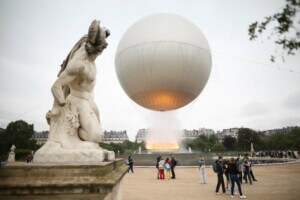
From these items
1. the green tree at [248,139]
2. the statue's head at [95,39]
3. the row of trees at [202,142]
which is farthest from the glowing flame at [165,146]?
A: the green tree at [248,139]

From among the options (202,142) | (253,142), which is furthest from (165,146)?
(253,142)

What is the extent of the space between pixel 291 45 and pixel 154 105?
2906 cm

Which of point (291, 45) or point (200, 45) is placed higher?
point (200, 45)

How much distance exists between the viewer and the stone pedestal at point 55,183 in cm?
255

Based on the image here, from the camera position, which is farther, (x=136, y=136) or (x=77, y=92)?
(x=136, y=136)

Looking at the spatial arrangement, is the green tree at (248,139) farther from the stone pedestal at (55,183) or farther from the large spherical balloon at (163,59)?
the stone pedestal at (55,183)

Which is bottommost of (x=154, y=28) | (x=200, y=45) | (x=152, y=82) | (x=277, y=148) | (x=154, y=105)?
(x=277, y=148)

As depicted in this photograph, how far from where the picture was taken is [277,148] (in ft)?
308

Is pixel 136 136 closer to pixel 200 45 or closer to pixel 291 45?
pixel 200 45

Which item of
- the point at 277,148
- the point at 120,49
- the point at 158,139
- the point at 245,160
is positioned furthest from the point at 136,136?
the point at 245,160

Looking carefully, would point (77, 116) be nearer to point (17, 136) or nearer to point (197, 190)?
point (197, 190)

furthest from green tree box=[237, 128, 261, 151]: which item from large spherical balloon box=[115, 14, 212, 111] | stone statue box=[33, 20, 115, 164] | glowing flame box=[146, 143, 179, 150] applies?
stone statue box=[33, 20, 115, 164]

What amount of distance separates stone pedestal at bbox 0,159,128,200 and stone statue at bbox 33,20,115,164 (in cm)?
52

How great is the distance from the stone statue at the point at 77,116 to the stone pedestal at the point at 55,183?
1.69ft
